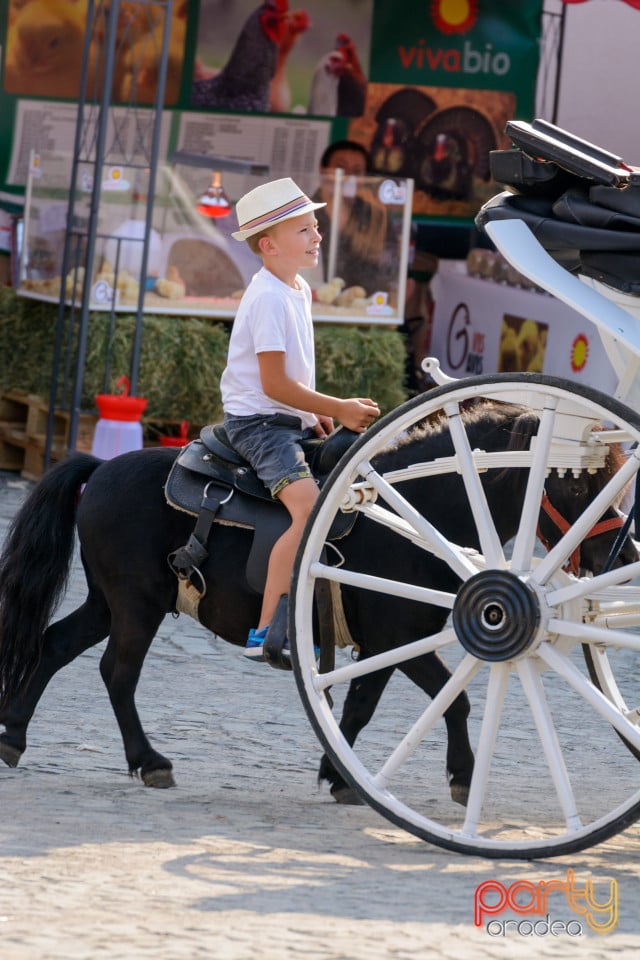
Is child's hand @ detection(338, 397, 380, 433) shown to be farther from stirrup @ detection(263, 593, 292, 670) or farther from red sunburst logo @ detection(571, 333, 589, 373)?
red sunburst logo @ detection(571, 333, 589, 373)

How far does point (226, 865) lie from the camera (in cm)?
388

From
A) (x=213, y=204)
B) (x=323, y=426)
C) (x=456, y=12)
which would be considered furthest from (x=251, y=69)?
(x=323, y=426)

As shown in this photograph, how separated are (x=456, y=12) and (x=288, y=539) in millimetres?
7941

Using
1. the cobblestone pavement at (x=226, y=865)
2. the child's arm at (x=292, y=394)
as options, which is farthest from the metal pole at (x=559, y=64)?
the child's arm at (x=292, y=394)

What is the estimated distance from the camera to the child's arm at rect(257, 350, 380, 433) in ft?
15.0

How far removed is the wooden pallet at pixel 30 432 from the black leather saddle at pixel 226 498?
515 cm

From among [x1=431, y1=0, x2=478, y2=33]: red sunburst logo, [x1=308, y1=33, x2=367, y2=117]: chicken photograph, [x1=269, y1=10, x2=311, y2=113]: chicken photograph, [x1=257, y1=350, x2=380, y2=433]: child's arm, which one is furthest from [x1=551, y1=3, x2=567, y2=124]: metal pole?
[x1=257, y1=350, x2=380, y2=433]: child's arm

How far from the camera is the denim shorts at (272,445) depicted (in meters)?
4.61

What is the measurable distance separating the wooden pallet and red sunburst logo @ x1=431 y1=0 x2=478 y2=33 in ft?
13.9

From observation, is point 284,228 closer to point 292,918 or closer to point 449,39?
point 292,918

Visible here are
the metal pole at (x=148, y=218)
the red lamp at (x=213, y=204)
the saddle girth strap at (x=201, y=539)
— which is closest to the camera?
the saddle girth strap at (x=201, y=539)

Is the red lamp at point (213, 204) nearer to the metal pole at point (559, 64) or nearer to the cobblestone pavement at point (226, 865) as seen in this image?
the metal pole at point (559, 64)

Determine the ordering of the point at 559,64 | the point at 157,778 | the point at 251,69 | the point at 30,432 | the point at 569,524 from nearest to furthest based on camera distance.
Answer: the point at 569,524
the point at 157,778
the point at 30,432
the point at 559,64
the point at 251,69

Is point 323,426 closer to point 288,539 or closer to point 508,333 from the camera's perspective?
point 288,539
